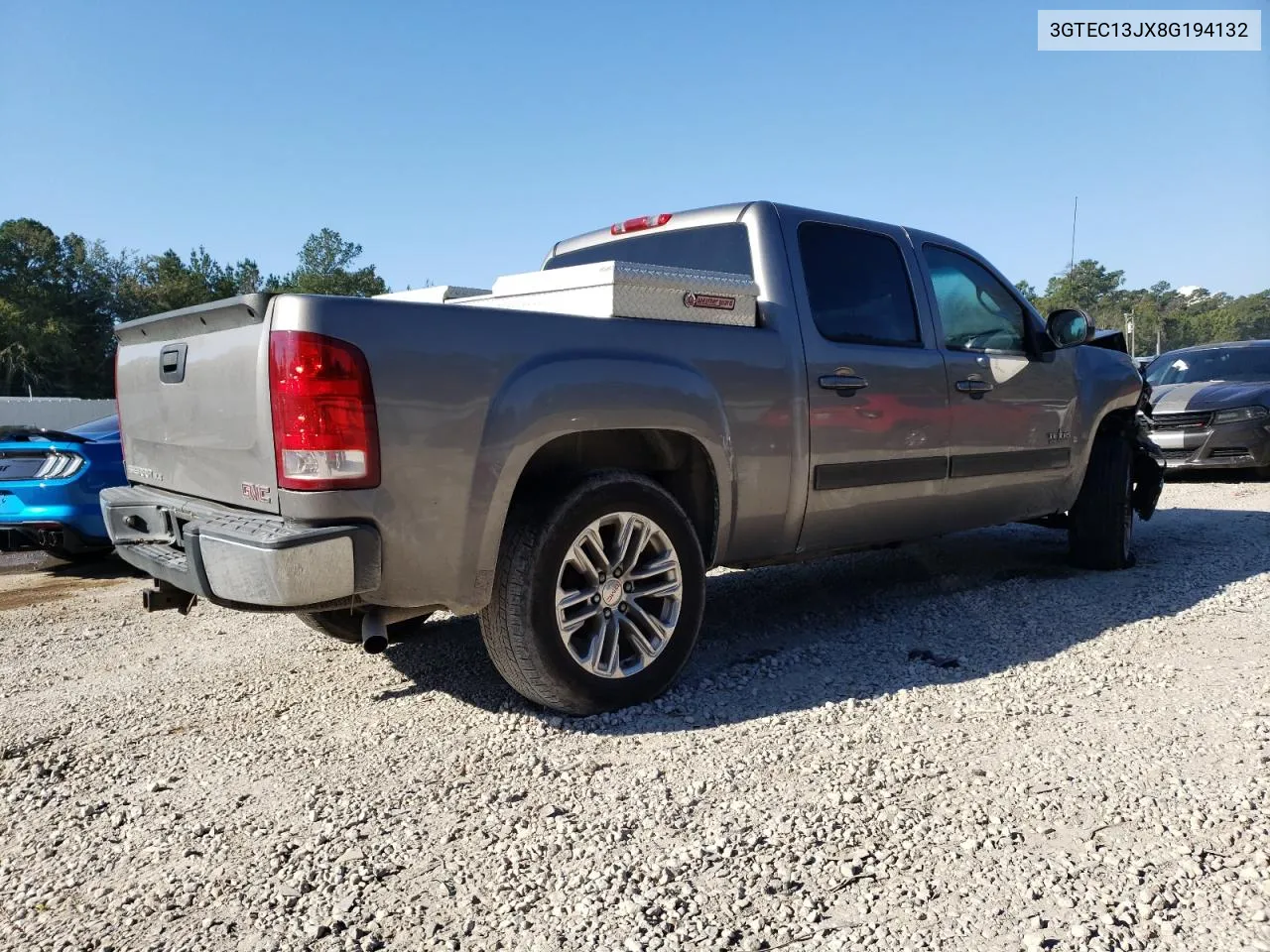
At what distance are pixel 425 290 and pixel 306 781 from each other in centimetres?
283

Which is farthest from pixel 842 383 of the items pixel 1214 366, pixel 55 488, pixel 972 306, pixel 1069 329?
pixel 1214 366

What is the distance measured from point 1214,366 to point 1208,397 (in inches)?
52.9

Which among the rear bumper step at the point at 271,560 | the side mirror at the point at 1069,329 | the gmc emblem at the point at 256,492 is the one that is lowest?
the rear bumper step at the point at 271,560

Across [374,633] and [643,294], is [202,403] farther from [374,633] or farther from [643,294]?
[643,294]

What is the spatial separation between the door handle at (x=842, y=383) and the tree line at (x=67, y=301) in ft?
152

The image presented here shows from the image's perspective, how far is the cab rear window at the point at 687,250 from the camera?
161 inches

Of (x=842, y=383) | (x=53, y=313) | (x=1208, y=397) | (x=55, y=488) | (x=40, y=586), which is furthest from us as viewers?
(x=53, y=313)

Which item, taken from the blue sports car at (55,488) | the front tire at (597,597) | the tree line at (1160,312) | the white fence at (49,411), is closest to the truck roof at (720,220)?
the front tire at (597,597)

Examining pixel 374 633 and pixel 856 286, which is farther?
pixel 856 286

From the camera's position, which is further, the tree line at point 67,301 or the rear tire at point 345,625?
the tree line at point 67,301

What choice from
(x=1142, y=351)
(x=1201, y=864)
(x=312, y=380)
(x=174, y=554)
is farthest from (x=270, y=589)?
(x=1142, y=351)

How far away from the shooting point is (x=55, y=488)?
21.2 feet

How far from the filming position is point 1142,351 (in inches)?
4001

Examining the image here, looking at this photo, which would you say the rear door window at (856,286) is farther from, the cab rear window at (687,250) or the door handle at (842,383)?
the cab rear window at (687,250)
